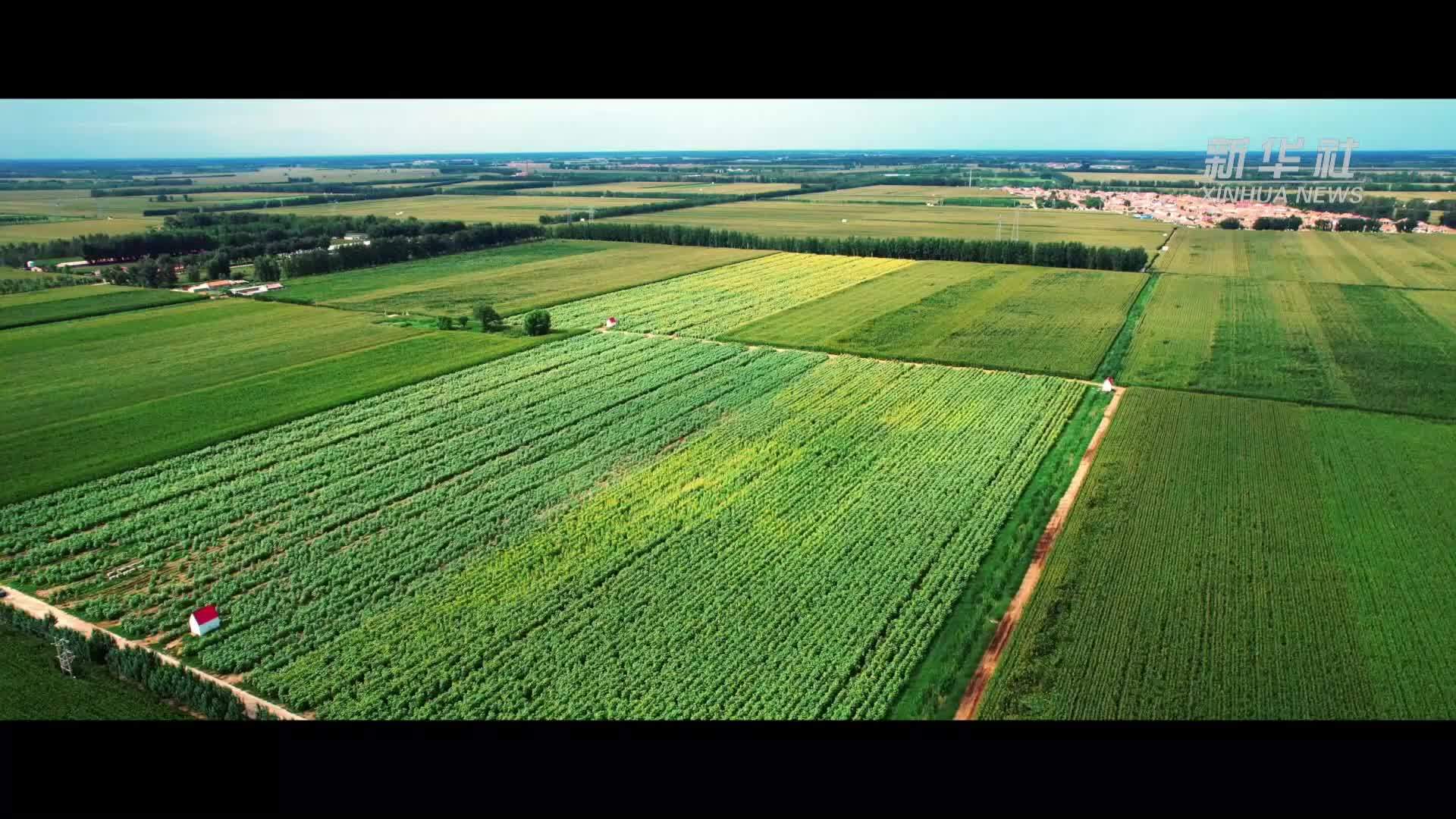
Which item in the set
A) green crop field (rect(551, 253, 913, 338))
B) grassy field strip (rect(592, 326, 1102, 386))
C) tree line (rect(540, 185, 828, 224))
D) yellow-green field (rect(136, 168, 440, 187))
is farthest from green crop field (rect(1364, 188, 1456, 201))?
yellow-green field (rect(136, 168, 440, 187))

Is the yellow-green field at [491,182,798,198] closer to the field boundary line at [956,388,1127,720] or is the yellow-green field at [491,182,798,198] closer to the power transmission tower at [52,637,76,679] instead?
the field boundary line at [956,388,1127,720]

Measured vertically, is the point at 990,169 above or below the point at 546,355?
above

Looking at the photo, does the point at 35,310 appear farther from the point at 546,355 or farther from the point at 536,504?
the point at 536,504

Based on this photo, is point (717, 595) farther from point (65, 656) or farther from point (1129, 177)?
point (1129, 177)

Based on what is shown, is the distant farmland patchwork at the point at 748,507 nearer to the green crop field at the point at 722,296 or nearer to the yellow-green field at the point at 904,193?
the green crop field at the point at 722,296

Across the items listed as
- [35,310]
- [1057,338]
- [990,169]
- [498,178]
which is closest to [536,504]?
[1057,338]

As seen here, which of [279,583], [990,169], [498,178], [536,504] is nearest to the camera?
[279,583]

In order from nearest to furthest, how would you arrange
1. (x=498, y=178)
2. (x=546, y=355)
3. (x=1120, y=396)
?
(x=1120, y=396) < (x=546, y=355) < (x=498, y=178)
